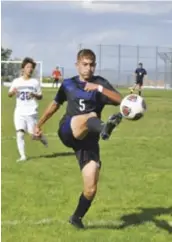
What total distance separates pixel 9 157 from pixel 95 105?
20.8 ft

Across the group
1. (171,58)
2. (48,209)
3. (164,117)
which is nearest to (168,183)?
(48,209)

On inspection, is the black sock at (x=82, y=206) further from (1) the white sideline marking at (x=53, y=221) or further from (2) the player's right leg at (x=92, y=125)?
(2) the player's right leg at (x=92, y=125)

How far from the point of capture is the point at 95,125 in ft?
22.1

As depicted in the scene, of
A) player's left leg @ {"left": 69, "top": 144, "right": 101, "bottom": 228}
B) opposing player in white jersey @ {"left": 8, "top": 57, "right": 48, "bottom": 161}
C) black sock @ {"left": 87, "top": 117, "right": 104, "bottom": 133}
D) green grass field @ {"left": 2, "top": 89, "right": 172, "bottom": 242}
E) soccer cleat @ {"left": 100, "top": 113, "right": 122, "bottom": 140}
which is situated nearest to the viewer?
soccer cleat @ {"left": 100, "top": 113, "right": 122, "bottom": 140}

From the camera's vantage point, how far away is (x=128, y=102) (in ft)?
21.1

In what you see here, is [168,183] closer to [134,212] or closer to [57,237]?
[134,212]

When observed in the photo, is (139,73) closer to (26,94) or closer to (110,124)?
(26,94)

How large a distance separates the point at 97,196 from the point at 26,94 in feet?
12.9

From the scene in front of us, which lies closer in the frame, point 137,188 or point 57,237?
point 57,237

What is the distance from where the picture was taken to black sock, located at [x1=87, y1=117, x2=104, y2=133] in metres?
6.70

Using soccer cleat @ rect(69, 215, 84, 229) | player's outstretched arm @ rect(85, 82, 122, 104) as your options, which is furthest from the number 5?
soccer cleat @ rect(69, 215, 84, 229)

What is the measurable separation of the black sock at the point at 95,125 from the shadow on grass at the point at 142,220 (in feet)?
4.55

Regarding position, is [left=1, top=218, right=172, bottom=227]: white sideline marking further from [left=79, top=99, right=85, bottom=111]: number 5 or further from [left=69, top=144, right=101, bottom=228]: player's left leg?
[left=79, top=99, right=85, bottom=111]: number 5

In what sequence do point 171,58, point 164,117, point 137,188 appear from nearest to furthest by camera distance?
point 137,188 < point 164,117 < point 171,58
